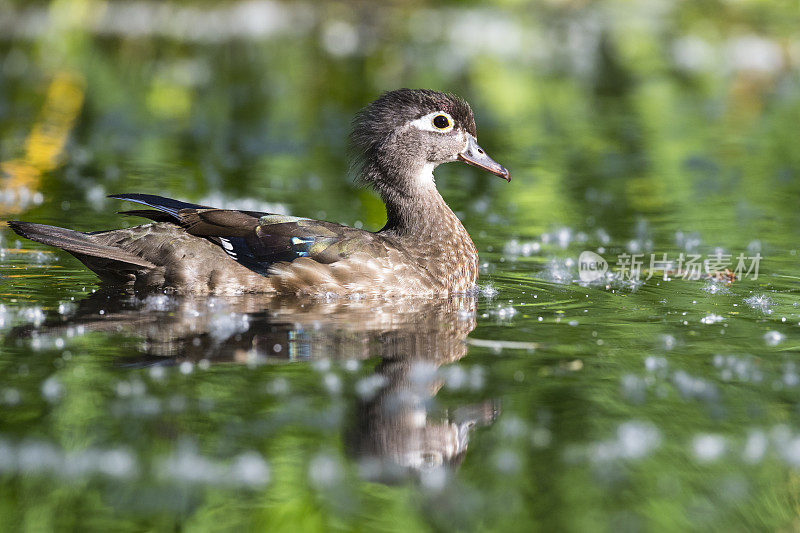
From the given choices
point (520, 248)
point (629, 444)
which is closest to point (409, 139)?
point (520, 248)

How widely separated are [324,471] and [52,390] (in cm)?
176

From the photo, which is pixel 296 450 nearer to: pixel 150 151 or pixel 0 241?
pixel 0 241

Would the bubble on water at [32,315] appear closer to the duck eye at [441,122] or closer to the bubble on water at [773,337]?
the duck eye at [441,122]

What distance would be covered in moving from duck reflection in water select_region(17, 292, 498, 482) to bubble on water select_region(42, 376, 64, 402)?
527mm

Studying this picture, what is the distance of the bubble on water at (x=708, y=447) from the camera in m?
5.40

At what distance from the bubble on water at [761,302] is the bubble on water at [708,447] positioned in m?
2.89

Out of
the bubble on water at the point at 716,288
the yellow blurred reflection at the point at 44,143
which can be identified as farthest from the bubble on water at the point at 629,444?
the yellow blurred reflection at the point at 44,143

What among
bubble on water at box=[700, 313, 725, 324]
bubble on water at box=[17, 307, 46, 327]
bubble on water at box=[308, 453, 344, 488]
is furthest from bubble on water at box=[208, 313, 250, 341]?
bubble on water at box=[700, 313, 725, 324]

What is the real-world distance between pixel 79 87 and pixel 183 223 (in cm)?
1381

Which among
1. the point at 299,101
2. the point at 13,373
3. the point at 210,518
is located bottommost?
the point at 210,518

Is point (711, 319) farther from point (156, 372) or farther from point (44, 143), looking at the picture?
point (44, 143)

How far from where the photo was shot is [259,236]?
8.36 metres

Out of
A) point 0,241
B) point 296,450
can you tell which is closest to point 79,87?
point 0,241

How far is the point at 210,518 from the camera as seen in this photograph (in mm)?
4727
